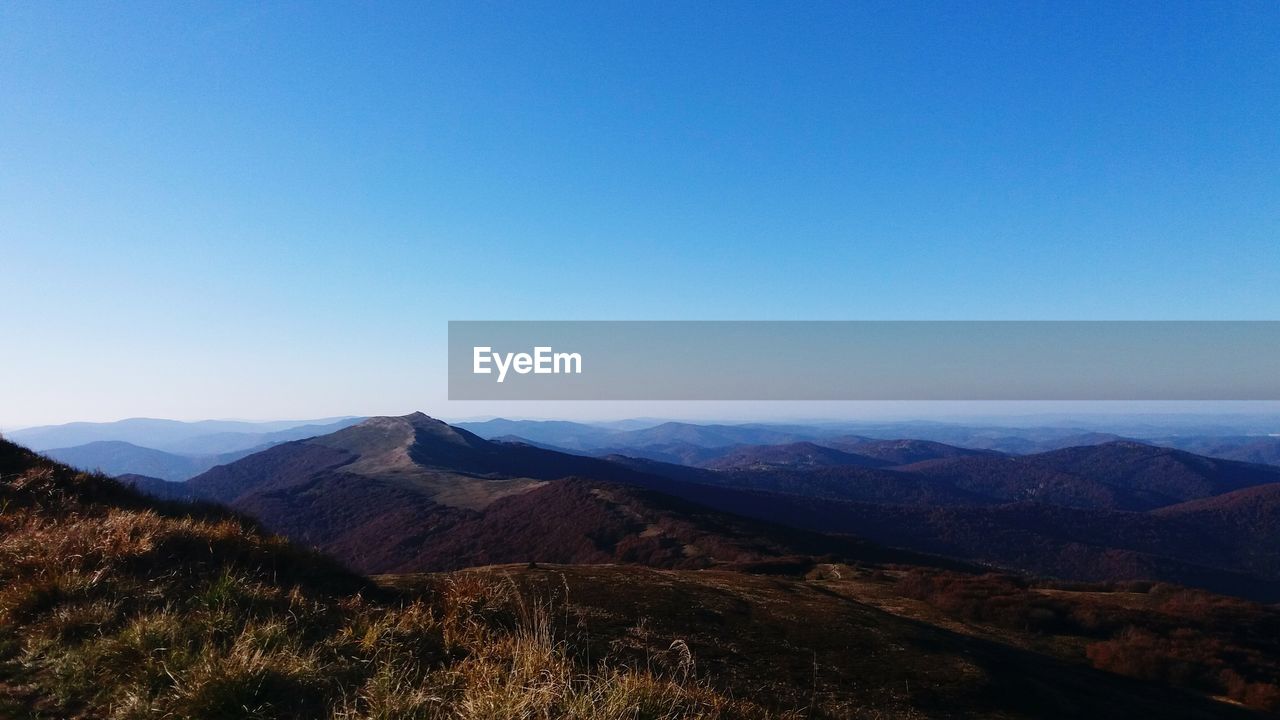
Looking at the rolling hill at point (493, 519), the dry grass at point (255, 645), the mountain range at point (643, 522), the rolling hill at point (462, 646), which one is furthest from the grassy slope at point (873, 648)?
the rolling hill at point (493, 519)

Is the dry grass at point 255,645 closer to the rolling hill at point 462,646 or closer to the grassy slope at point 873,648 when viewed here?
the rolling hill at point 462,646

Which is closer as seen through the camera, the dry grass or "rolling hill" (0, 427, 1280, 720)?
the dry grass

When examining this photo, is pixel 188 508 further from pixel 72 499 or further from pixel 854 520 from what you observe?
pixel 854 520

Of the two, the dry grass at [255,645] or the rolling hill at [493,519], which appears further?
the rolling hill at [493,519]

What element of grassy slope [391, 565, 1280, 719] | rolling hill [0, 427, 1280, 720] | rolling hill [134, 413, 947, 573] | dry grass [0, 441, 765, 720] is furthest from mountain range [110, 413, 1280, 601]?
dry grass [0, 441, 765, 720]

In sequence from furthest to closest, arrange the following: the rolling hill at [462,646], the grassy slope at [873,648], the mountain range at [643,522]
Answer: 1. the mountain range at [643,522]
2. the grassy slope at [873,648]
3. the rolling hill at [462,646]

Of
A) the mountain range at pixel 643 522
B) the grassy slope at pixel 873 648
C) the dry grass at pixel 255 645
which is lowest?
the mountain range at pixel 643 522

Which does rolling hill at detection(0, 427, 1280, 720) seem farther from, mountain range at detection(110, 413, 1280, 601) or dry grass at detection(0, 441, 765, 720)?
mountain range at detection(110, 413, 1280, 601)

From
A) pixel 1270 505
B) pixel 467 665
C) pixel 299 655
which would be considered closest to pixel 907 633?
pixel 467 665
